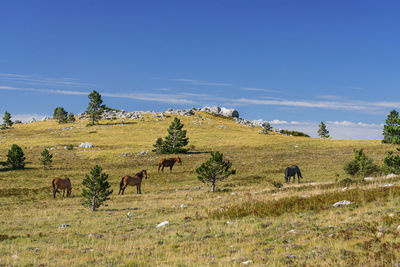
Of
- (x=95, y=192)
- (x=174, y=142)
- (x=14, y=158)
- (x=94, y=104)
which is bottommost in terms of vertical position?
(x=95, y=192)

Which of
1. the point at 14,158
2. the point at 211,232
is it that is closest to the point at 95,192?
the point at 211,232

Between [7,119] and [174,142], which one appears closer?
[174,142]

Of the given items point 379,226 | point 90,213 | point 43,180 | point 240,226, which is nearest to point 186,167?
point 43,180

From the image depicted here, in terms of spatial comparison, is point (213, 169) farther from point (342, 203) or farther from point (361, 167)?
point (361, 167)

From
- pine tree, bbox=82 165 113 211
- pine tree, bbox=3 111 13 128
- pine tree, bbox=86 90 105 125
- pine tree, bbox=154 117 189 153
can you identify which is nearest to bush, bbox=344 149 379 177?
pine tree, bbox=82 165 113 211

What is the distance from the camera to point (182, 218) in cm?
1577

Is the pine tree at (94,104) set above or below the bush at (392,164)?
above

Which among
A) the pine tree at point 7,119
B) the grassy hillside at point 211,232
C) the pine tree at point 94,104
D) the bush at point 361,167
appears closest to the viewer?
the grassy hillside at point 211,232

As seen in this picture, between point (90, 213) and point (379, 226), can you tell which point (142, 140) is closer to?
point (90, 213)

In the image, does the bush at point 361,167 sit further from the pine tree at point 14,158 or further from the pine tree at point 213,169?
the pine tree at point 14,158

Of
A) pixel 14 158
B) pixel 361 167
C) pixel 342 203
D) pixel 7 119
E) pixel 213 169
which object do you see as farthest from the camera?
pixel 7 119

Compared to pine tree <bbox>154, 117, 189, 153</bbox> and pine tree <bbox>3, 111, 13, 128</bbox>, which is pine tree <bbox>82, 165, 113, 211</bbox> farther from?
pine tree <bbox>3, 111, 13, 128</bbox>

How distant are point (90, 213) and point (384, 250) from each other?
18.0m

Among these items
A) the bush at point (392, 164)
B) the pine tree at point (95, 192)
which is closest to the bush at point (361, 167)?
the bush at point (392, 164)
